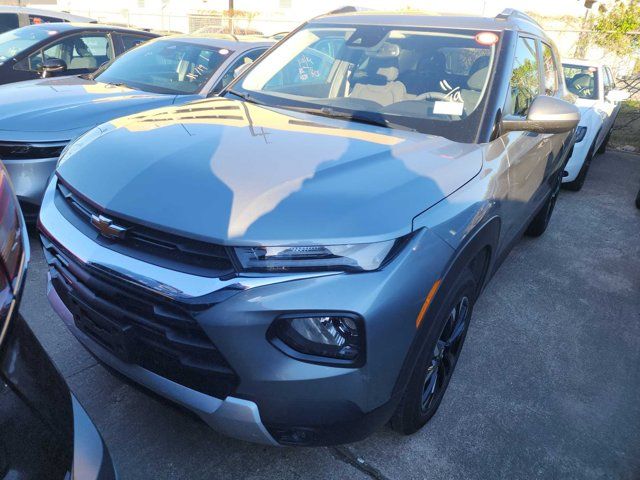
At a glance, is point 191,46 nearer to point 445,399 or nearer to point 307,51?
point 307,51

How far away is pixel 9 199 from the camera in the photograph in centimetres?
122

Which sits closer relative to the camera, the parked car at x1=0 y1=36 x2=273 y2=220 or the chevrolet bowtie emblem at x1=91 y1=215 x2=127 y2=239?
the chevrolet bowtie emblem at x1=91 y1=215 x2=127 y2=239

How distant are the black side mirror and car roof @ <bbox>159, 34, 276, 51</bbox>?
1.16 meters

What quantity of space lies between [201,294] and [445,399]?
1.66 m

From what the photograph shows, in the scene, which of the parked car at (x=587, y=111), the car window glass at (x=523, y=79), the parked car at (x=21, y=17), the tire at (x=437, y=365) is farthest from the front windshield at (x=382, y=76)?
the parked car at (x=21, y=17)

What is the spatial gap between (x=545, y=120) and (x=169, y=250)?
6.65ft

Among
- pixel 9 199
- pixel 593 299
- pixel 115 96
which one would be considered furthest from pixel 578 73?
pixel 9 199

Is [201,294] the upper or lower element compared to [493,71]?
lower

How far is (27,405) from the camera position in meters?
1.12

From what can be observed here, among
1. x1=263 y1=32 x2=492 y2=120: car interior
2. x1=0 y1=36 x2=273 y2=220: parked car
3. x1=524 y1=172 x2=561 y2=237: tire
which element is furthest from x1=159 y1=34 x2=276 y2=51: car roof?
x1=524 y1=172 x2=561 y2=237: tire

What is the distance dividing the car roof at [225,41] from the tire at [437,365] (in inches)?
154

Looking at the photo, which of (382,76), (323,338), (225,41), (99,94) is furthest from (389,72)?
(225,41)

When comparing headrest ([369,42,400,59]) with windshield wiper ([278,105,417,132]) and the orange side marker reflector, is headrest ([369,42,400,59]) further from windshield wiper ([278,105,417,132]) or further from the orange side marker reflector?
the orange side marker reflector

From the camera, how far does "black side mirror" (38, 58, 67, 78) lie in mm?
5535
